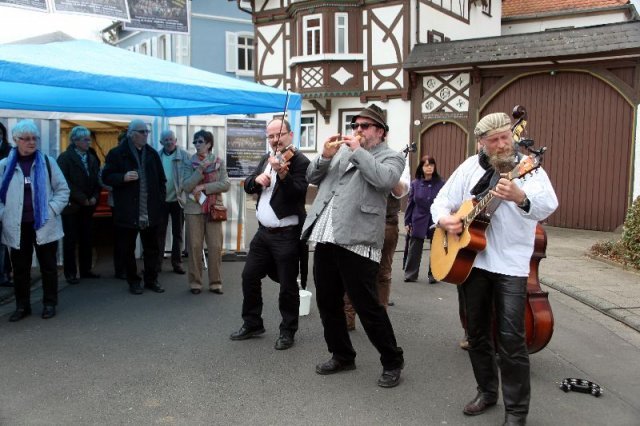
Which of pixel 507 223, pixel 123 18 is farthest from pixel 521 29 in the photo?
pixel 507 223

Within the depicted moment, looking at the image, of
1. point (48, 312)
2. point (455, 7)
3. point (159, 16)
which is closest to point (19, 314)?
point (48, 312)

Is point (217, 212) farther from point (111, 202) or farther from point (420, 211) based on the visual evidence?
point (420, 211)

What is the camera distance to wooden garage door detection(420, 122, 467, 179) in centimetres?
1617

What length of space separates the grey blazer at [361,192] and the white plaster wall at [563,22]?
18283mm

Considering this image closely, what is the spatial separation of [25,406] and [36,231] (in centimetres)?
214

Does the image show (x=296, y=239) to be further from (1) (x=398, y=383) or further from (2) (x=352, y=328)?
(1) (x=398, y=383)

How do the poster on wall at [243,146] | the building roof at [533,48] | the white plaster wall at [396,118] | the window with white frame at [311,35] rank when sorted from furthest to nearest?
the window with white frame at [311,35] → the white plaster wall at [396,118] → the building roof at [533,48] → the poster on wall at [243,146]

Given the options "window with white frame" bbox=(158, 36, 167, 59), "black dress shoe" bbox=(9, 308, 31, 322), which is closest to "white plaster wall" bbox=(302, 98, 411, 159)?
"window with white frame" bbox=(158, 36, 167, 59)

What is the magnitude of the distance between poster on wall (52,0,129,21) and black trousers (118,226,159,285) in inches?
118

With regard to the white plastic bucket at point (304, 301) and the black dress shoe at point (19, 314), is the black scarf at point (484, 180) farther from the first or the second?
the black dress shoe at point (19, 314)

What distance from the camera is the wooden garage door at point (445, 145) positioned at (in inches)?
637

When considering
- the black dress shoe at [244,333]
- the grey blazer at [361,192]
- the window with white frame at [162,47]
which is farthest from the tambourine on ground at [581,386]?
the window with white frame at [162,47]

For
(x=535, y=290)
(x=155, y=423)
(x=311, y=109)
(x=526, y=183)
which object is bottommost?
(x=155, y=423)

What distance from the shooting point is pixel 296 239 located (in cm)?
482
